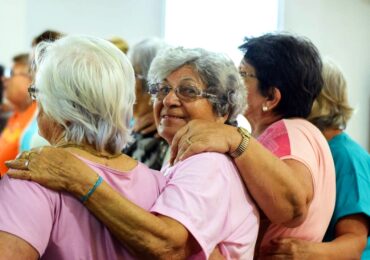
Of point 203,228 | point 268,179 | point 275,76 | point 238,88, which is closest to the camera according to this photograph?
point 203,228

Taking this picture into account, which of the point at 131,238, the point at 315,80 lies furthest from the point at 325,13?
the point at 131,238

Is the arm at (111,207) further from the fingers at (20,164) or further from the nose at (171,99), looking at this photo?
the nose at (171,99)

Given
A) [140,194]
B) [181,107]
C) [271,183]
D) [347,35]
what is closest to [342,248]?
[271,183]

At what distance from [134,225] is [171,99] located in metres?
0.58

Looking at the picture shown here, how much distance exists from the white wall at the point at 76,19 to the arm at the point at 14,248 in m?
3.58

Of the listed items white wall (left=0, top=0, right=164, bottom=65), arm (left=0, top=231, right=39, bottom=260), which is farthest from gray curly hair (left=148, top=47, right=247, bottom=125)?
white wall (left=0, top=0, right=164, bottom=65)

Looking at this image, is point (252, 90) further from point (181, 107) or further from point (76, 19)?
point (76, 19)

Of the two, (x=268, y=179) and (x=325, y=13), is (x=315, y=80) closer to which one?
(x=268, y=179)

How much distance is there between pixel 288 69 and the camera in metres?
1.87

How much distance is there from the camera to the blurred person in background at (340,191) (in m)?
1.75

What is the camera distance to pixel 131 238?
125 centimetres

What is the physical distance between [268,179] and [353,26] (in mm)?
4339

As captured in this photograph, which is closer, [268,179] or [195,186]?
[195,186]

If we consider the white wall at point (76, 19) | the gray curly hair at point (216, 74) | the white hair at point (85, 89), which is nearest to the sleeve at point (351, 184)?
the gray curly hair at point (216, 74)
